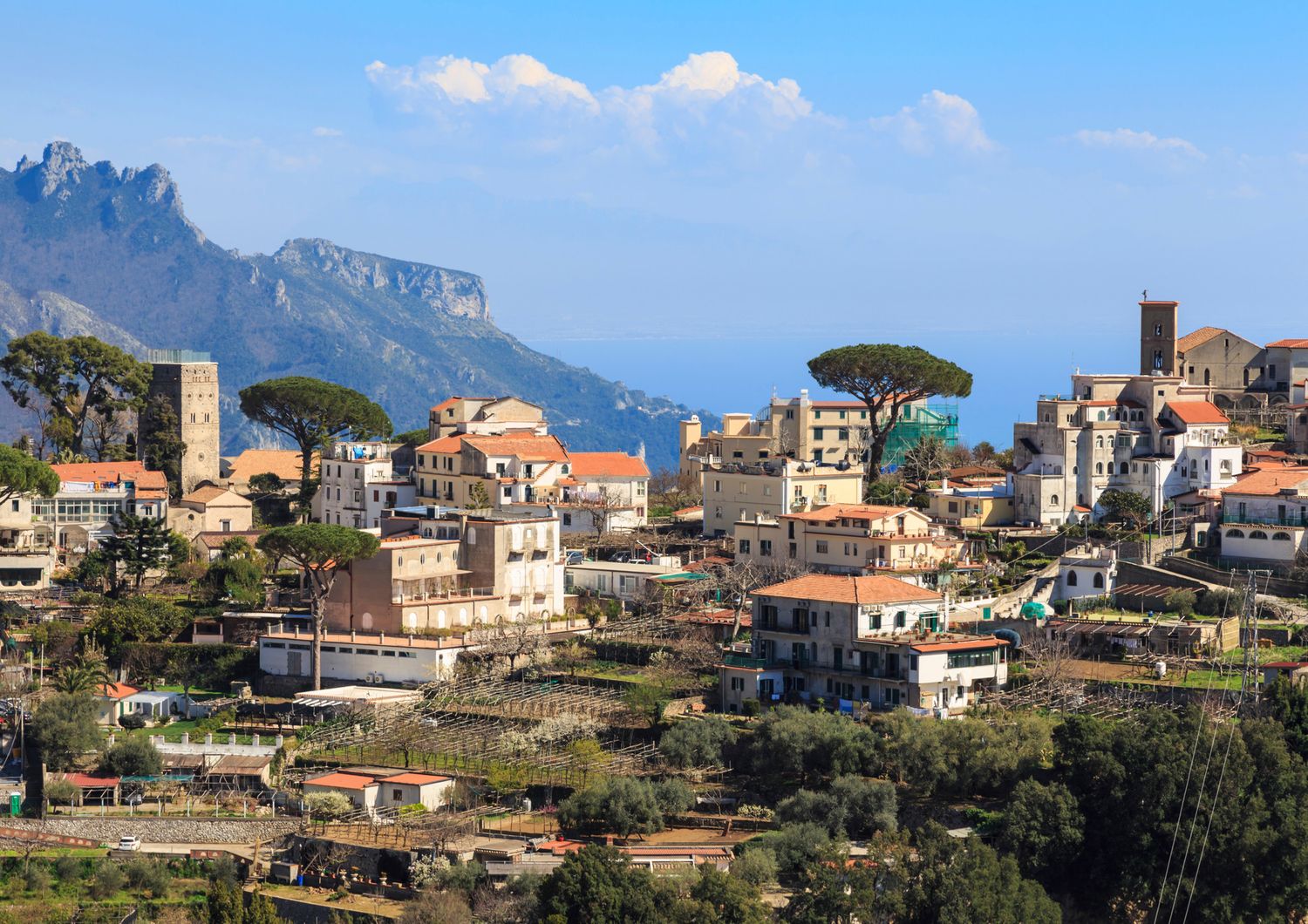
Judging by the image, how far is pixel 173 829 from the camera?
47.3m

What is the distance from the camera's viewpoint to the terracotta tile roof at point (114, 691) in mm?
53406

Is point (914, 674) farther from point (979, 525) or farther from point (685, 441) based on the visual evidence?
point (685, 441)

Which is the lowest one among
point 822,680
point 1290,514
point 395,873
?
point 395,873

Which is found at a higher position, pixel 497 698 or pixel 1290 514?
pixel 1290 514

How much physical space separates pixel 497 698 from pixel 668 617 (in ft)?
19.9

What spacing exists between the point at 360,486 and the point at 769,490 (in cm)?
1259

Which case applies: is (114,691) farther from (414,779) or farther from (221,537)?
(221,537)

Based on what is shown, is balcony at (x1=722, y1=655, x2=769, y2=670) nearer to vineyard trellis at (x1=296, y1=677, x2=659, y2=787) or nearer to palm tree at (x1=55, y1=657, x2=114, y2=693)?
vineyard trellis at (x1=296, y1=677, x2=659, y2=787)

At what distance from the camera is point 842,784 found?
4459cm

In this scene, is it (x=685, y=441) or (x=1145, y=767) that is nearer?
(x=1145, y=767)

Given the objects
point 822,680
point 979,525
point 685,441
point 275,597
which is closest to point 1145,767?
point 822,680

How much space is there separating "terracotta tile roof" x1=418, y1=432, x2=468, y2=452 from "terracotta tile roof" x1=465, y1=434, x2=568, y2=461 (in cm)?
38

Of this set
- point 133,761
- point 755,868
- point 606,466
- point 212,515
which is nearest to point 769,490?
point 606,466

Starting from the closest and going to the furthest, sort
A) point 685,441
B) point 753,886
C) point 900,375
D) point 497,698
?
point 753,886, point 497,698, point 900,375, point 685,441
